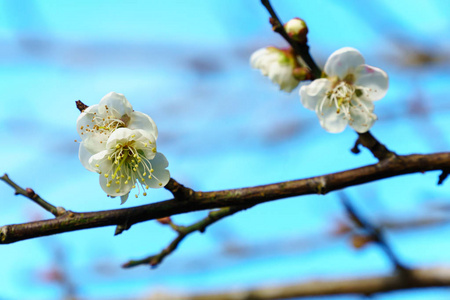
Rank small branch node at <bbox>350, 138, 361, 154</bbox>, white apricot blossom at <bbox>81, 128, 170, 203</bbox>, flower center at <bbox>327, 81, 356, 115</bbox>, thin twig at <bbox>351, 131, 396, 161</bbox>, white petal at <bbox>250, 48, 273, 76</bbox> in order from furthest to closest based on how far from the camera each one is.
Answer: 1. white petal at <bbox>250, 48, 273, 76</bbox>
2. flower center at <bbox>327, 81, 356, 115</bbox>
3. small branch node at <bbox>350, 138, 361, 154</bbox>
4. thin twig at <bbox>351, 131, 396, 161</bbox>
5. white apricot blossom at <bbox>81, 128, 170, 203</bbox>

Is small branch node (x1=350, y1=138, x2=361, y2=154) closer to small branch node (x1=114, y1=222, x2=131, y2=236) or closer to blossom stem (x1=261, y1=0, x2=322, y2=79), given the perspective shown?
blossom stem (x1=261, y1=0, x2=322, y2=79)

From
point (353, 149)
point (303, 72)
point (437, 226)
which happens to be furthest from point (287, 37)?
point (437, 226)

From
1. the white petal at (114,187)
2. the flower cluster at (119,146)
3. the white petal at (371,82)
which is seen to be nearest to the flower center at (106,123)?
the flower cluster at (119,146)

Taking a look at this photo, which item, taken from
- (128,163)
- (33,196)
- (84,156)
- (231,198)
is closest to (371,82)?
(231,198)

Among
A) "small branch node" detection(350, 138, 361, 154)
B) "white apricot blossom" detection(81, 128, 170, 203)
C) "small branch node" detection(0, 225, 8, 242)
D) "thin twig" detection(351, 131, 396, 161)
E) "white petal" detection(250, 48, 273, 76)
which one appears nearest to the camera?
"small branch node" detection(0, 225, 8, 242)

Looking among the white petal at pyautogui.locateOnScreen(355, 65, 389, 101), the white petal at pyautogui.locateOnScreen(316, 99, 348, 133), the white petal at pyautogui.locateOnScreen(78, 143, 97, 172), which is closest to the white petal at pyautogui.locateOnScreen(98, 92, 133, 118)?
the white petal at pyautogui.locateOnScreen(78, 143, 97, 172)

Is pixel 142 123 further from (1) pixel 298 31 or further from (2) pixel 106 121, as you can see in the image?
(1) pixel 298 31
